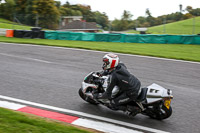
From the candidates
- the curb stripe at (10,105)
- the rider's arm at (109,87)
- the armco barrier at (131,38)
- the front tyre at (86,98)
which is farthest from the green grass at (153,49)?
the curb stripe at (10,105)

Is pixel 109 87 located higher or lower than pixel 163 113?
higher

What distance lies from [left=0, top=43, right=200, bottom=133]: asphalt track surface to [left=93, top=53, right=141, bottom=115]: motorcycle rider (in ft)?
1.30

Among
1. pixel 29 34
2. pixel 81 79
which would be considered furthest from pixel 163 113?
pixel 29 34

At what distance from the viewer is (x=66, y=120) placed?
5410 millimetres

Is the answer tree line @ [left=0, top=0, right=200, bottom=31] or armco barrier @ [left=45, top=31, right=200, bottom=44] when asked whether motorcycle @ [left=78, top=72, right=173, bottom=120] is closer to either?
armco barrier @ [left=45, top=31, right=200, bottom=44]

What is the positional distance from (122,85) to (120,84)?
6cm

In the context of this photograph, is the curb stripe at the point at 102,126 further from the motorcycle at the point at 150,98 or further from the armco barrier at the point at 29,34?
the armco barrier at the point at 29,34

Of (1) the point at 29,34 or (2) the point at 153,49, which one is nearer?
(2) the point at 153,49

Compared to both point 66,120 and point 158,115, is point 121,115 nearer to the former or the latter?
point 158,115

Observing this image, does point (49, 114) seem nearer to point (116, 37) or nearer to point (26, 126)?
point (26, 126)

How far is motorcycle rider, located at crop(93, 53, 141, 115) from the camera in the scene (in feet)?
17.8

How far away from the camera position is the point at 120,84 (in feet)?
18.0

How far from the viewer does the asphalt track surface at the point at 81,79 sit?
594 centimetres

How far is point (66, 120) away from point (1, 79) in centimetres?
440
